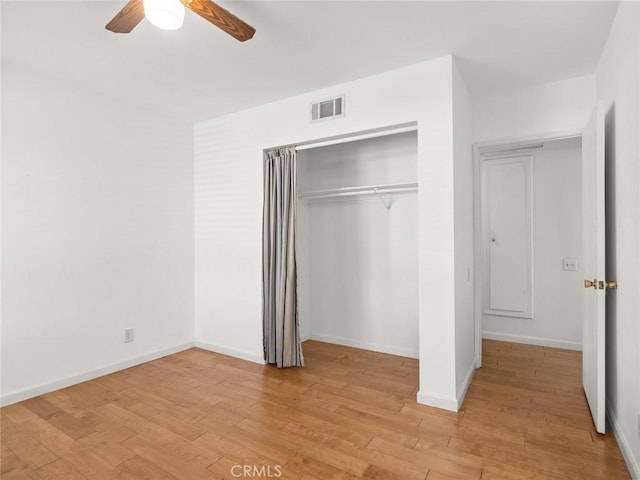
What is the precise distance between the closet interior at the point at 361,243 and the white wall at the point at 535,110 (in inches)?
26.7

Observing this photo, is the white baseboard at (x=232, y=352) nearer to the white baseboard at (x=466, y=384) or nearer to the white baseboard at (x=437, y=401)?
the white baseboard at (x=437, y=401)

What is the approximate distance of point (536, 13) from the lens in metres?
2.17

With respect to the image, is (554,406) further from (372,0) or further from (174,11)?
(174,11)

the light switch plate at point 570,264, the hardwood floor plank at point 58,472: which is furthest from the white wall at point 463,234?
the hardwood floor plank at point 58,472

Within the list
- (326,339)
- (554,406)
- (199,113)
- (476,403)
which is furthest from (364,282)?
(199,113)

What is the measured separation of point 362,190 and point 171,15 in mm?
2550

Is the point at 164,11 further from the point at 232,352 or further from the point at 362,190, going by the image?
the point at 232,352

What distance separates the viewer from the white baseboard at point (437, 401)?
264cm

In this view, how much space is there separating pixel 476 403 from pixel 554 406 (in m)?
0.55

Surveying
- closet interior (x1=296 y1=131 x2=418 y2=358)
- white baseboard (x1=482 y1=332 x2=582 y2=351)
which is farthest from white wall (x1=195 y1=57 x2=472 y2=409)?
white baseboard (x1=482 y1=332 x2=582 y2=351)

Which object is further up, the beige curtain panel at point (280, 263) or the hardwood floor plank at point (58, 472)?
the beige curtain panel at point (280, 263)

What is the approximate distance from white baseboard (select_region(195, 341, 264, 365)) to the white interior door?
271cm

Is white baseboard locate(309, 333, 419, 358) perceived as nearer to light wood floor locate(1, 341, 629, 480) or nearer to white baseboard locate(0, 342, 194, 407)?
light wood floor locate(1, 341, 629, 480)
